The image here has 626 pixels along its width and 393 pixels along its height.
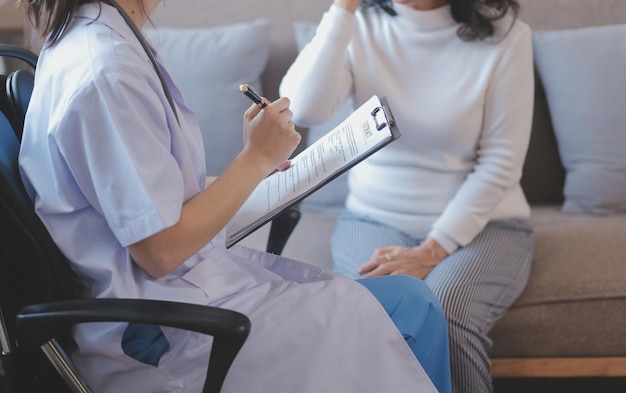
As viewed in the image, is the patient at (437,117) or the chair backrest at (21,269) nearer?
the chair backrest at (21,269)

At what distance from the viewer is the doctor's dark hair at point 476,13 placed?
1.66 meters

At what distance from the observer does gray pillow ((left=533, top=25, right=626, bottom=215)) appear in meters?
1.91

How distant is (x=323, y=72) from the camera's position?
5.34 feet

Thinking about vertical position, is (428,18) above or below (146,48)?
below

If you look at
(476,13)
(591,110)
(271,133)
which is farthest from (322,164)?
(591,110)

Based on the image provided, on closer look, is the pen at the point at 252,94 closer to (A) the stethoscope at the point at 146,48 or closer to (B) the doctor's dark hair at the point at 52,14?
(A) the stethoscope at the point at 146,48

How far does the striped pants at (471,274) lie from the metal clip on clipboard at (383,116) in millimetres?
458

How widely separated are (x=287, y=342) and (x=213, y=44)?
47.8 inches

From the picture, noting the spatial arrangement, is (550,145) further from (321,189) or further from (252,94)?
(252,94)

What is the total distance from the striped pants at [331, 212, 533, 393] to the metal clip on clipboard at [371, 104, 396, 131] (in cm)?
46

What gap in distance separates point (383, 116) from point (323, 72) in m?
0.52

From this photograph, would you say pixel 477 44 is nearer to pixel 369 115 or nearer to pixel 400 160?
pixel 400 160

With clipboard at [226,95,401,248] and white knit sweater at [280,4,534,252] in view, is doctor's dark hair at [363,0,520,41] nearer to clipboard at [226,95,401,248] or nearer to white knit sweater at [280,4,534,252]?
white knit sweater at [280,4,534,252]

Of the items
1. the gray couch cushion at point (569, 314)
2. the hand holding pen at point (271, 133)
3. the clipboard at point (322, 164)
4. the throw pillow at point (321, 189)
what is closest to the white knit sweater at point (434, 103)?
the gray couch cushion at point (569, 314)
